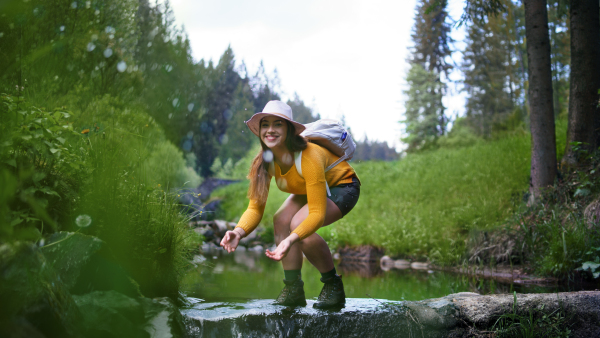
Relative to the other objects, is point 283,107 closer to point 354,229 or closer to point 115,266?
point 115,266

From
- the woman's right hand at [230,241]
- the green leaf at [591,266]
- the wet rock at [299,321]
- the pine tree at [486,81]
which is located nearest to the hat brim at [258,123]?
the woman's right hand at [230,241]

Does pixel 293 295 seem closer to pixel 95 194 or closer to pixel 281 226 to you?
pixel 281 226

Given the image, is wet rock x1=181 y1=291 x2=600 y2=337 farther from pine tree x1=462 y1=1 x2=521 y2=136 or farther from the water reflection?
pine tree x1=462 y1=1 x2=521 y2=136

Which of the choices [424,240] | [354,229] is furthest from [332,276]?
[354,229]

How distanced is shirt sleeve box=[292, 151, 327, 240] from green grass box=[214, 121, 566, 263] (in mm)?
5570

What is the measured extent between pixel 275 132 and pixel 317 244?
0.83 meters

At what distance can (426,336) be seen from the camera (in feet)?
9.36

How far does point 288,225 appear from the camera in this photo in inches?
121

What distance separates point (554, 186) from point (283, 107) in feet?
17.7

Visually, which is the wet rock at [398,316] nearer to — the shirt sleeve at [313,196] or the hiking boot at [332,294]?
the hiking boot at [332,294]

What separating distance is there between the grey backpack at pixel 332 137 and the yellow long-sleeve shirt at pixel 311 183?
0.05 metres

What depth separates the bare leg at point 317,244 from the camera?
2861mm

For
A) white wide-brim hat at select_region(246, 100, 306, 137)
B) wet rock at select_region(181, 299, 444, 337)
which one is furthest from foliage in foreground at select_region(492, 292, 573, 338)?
white wide-brim hat at select_region(246, 100, 306, 137)

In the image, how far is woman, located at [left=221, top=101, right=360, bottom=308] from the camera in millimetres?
2729
